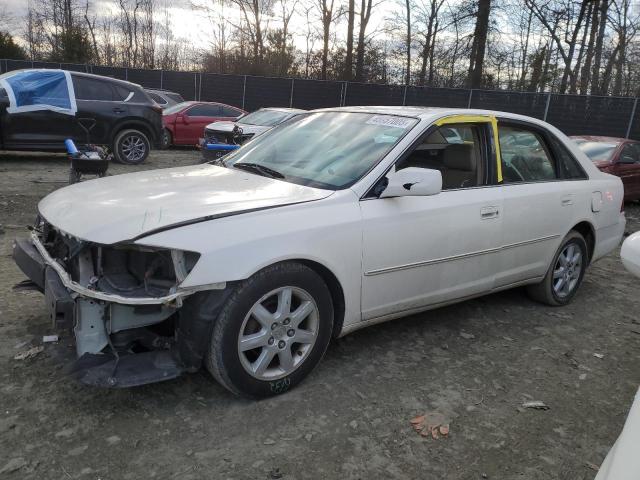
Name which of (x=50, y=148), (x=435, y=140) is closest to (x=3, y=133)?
(x=50, y=148)

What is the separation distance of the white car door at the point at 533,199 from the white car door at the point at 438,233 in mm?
166

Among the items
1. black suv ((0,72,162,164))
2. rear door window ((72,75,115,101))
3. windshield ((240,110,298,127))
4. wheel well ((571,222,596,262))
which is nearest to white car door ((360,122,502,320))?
wheel well ((571,222,596,262))

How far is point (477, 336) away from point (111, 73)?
2279 centimetres

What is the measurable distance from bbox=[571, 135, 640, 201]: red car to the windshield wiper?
7.60 m

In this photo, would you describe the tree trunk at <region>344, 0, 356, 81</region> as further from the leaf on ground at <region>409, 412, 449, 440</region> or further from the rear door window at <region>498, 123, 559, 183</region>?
the leaf on ground at <region>409, 412, 449, 440</region>

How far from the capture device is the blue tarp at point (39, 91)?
31.3ft

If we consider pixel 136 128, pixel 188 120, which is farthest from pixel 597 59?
pixel 136 128

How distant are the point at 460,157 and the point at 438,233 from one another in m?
0.74

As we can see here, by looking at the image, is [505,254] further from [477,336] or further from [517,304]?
[517,304]

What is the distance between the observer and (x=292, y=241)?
2828 mm

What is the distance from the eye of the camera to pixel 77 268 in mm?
2783

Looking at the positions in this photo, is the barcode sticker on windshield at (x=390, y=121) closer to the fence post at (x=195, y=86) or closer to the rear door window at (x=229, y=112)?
the rear door window at (x=229, y=112)

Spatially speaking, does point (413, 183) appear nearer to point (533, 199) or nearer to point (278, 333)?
point (278, 333)

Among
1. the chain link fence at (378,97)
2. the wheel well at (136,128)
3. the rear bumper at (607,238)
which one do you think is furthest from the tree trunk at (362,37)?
the rear bumper at (607,238)
